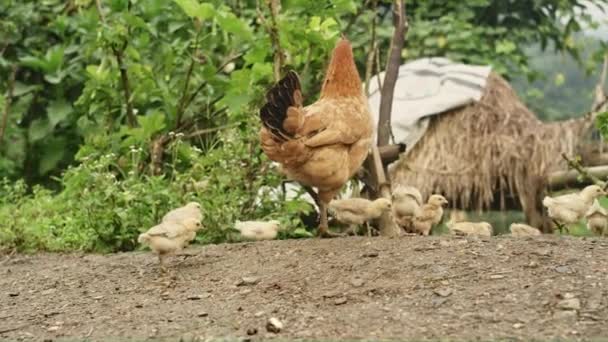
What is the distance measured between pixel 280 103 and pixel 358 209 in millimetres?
987

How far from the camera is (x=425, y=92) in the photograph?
32.8 ft

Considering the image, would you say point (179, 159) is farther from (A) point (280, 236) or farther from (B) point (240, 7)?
(B) point (240, 7)

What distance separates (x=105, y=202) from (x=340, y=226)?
5.71ft

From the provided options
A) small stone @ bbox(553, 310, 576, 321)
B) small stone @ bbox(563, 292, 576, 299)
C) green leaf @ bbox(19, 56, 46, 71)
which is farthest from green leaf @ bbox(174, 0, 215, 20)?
small stone @ bbox(553, 310, 576, 321)

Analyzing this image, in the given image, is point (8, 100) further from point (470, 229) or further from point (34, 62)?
point (470, 229)

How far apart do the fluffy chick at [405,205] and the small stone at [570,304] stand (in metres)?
2.31

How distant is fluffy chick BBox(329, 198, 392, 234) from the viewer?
231 inches

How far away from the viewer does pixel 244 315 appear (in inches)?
164

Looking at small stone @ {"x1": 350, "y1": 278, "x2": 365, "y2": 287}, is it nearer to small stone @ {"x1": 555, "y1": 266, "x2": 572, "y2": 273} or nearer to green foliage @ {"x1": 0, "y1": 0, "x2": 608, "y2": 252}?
small stone @ {"x1": 555, "y1": 266, "x2": 572, "y2": 273}

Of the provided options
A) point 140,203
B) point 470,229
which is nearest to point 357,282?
point 470,229

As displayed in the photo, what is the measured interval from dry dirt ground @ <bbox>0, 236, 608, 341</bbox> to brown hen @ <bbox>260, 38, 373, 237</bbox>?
1.35 ft

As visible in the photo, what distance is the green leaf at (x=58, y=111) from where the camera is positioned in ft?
29.9

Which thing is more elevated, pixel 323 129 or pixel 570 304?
pixel 323 129

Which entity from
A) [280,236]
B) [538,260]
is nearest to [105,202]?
[280,236]
